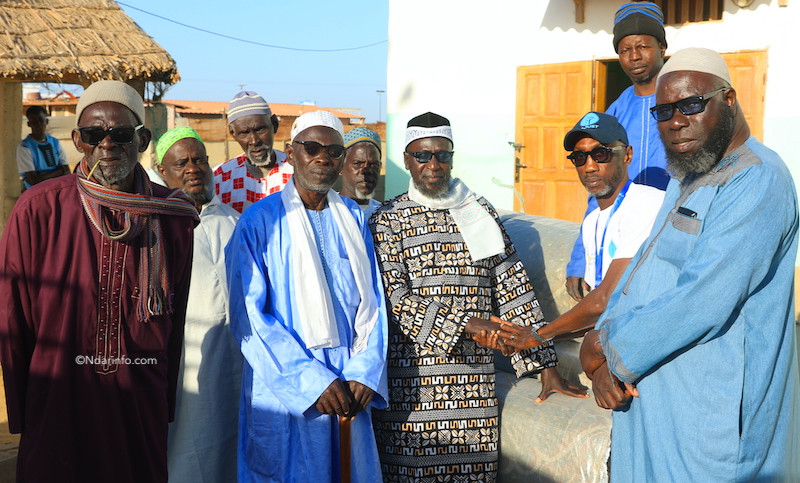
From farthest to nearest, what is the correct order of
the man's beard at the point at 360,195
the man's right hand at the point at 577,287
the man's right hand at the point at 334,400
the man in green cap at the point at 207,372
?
the man's beard at the point at 360,195 < the man's right hand at the point at 577,287 < the man in green cap at the point at 207,372 < the man's right hand at the point at 334,400

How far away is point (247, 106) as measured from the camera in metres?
4.77

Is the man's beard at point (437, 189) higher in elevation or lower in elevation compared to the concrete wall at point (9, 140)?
lower

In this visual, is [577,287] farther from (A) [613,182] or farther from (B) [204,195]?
(B) [204,195]

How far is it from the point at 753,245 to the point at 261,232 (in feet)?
6.72

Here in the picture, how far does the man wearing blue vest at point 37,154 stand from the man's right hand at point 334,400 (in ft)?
24.6

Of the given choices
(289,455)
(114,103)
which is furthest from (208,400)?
(114,103)

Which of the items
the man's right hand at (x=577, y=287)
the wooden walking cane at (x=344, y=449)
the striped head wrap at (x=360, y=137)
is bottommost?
the wooden walking cane at (x=344, y=449)

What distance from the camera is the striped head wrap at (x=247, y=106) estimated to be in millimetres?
4742

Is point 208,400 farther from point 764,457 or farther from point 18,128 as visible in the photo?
Result: point 18,128

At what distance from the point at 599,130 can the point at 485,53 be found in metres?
7.17

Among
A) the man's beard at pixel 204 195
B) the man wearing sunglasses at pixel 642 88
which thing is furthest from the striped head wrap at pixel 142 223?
the man wearing sunglasses at pixel 642 88

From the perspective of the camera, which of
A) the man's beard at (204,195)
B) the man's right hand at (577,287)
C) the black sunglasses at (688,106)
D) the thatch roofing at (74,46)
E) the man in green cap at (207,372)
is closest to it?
the black sunglasses at (688,106)

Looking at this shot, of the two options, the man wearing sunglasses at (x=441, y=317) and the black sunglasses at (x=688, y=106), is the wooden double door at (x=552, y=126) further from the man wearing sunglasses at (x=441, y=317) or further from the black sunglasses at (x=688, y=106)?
the black sunglasses at (x=688, y=106)

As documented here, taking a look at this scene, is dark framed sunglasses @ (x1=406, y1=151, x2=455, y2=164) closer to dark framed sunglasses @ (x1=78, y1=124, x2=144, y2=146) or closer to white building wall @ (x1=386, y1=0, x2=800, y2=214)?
dark framed sunglasses @ (x1=78, y1=124, x2=144, y2=146)
